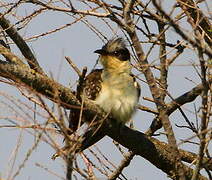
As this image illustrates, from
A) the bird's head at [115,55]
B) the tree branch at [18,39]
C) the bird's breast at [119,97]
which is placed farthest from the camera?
the bird's head at [115,55]

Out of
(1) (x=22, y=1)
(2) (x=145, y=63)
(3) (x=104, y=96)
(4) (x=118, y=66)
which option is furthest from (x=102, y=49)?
(2) (x=145, y=63)

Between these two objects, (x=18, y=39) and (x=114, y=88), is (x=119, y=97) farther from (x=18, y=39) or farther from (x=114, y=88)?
(x=18, y=39)

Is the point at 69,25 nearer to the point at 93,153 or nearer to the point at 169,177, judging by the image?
the point at 93,153

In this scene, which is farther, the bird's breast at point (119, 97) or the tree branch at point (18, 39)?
the bird's breast at point (119, 97)

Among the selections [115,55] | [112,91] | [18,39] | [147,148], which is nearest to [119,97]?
[112,91]

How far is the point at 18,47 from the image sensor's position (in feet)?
15.7

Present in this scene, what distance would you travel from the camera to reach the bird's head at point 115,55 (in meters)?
5.79

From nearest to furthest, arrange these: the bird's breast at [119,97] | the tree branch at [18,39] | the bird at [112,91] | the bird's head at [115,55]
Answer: the tree branch at [18,39] → the bird at [112,91] → the bird's breast at [119,97] → the bird's head at [115,55]

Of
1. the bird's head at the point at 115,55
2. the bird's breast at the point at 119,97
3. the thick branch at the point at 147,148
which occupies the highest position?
the bird's head at the point at 115,55

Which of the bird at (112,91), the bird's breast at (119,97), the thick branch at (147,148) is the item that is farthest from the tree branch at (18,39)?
the thick branch at (147,148)

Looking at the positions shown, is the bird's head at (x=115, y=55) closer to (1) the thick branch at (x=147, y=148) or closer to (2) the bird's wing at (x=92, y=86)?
(2) the bird's wing at (x=92, y=86)

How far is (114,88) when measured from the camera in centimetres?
531

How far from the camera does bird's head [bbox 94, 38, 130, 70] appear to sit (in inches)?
228

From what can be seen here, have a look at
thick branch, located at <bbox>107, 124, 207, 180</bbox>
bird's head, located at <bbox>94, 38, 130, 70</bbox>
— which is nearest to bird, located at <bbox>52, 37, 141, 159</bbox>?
bird's head, located at <bbox>94, 38, 130, 70</bbox>
